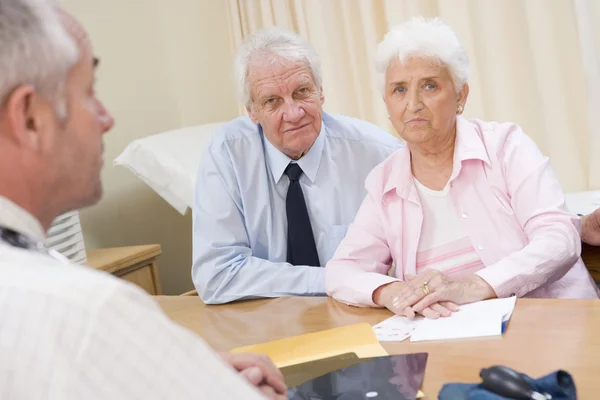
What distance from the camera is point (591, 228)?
6.32ft

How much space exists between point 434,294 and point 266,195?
85 centimetres

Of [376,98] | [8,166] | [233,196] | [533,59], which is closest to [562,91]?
[533,59]

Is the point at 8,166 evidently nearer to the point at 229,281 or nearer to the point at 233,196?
the point at 229,281

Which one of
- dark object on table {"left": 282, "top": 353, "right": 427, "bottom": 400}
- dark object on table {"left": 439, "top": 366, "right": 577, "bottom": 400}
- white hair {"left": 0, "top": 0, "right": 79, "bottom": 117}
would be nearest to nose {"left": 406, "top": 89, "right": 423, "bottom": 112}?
dark object on table {"left": 282, "top": 353, "right": 427, "bottom": 400}

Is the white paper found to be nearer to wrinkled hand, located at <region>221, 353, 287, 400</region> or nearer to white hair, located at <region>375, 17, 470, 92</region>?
wrinkled hand, located at <region>221, 353, 287, 400</region>

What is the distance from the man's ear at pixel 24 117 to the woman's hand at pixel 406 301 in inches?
38.3

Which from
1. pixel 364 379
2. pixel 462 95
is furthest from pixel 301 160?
pixel 364 379

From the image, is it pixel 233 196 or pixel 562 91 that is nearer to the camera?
pixel 233 196

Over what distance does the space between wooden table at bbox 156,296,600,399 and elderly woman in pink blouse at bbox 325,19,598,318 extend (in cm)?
12

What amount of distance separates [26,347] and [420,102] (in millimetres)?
1438

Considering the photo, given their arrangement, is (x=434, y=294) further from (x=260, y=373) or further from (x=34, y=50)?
(x=34, y=50)

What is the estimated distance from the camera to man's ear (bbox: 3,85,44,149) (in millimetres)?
699

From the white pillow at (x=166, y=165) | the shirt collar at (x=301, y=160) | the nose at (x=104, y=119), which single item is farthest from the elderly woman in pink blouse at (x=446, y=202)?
the white pillow at (x=166, y=165)

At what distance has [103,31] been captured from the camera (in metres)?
3.48
